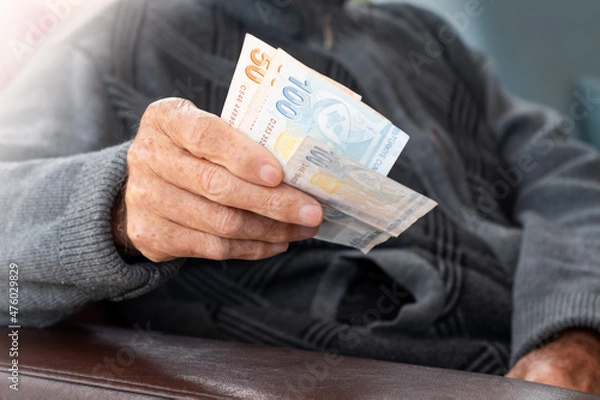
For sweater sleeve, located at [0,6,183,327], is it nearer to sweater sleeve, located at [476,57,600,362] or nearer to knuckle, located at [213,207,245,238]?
knuckle, located at [213,207,245,238]

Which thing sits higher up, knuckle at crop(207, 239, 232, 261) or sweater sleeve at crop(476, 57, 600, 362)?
knuckle at crop(207, 239, 232, 261)

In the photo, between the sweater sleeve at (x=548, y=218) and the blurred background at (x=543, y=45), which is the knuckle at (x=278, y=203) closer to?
the sweater sleeve at (x=548, y=218)

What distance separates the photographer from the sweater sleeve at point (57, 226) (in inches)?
26.5

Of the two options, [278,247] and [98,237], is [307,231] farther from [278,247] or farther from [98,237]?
[98,237]

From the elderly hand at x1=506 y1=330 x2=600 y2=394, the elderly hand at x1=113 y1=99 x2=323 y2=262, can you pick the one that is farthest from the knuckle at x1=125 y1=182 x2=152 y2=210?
the elderly hand at x1=506 y1=330 x2=600 y2=394

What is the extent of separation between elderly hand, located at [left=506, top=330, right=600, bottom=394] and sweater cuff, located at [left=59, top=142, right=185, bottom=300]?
18.6 inches

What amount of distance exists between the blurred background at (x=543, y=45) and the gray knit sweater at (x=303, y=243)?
674 mm

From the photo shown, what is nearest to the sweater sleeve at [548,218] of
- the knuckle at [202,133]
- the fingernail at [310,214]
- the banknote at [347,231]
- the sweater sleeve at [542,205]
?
the sweater sleeve at [542,205]

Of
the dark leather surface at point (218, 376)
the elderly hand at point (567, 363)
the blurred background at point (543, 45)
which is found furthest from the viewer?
the blurred background at point (543, 45)

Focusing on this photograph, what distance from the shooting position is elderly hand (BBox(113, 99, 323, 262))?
1.96 feet

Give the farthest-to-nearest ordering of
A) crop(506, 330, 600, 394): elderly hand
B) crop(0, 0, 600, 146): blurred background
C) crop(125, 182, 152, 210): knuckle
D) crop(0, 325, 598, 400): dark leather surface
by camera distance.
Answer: crop(0, 0, 600, 146): blurred background
crop(506, 330, 600, 394): elderly hand
crop(125, 182, 152, 210): knuckle
crop(0, 325, 598, 400): dark leather surface

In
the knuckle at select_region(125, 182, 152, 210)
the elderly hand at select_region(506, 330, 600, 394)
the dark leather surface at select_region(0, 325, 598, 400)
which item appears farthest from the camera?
the elderly hand at select_region(506, 330, 600, 394)

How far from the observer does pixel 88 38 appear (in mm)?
1011

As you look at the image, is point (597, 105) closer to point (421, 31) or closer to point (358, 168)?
point (421, 31)
